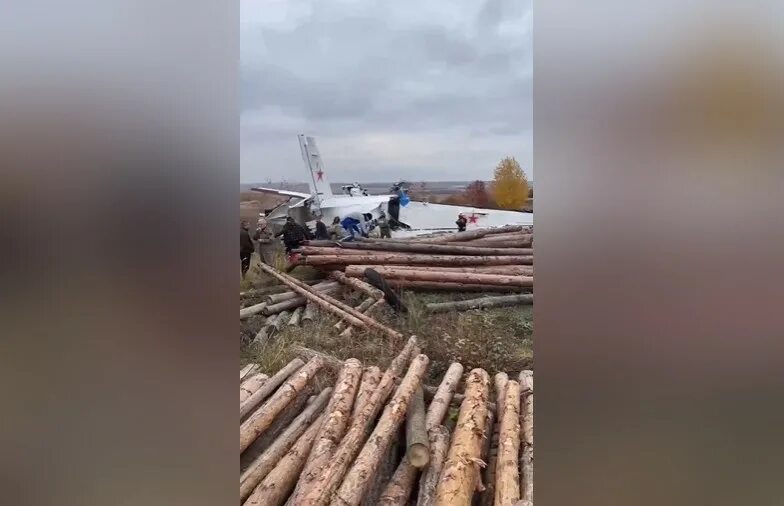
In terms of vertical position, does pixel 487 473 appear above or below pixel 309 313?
below

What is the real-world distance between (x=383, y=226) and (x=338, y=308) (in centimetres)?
43

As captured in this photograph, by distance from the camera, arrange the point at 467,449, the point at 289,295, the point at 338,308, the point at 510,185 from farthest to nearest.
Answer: the point at 338,308, the point at 289,295, the point at 467,449, the point at 510,185

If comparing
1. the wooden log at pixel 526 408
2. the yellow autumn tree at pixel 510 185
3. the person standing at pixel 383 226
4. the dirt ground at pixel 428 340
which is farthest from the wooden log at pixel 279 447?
the yellow autumn tree at pixel 510 185

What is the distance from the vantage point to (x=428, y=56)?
2205 mm

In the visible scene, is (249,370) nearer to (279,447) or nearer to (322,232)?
(279,447)

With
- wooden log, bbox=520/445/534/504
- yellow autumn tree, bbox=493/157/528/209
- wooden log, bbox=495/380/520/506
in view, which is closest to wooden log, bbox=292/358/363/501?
wooden log, bbox=495/380/520/506

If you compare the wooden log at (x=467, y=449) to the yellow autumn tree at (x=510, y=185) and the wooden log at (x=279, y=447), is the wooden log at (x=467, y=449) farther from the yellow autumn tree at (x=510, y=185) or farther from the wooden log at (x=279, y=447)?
the yellow autumn tree at (x=510, y=185)

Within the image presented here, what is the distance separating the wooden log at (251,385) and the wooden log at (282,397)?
0.09m

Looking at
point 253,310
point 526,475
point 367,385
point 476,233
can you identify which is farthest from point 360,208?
point 526,475

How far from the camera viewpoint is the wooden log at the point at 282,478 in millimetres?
2283

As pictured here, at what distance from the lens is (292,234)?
2436 millimetres

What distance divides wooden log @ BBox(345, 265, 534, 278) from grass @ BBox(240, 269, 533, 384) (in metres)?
0.12
